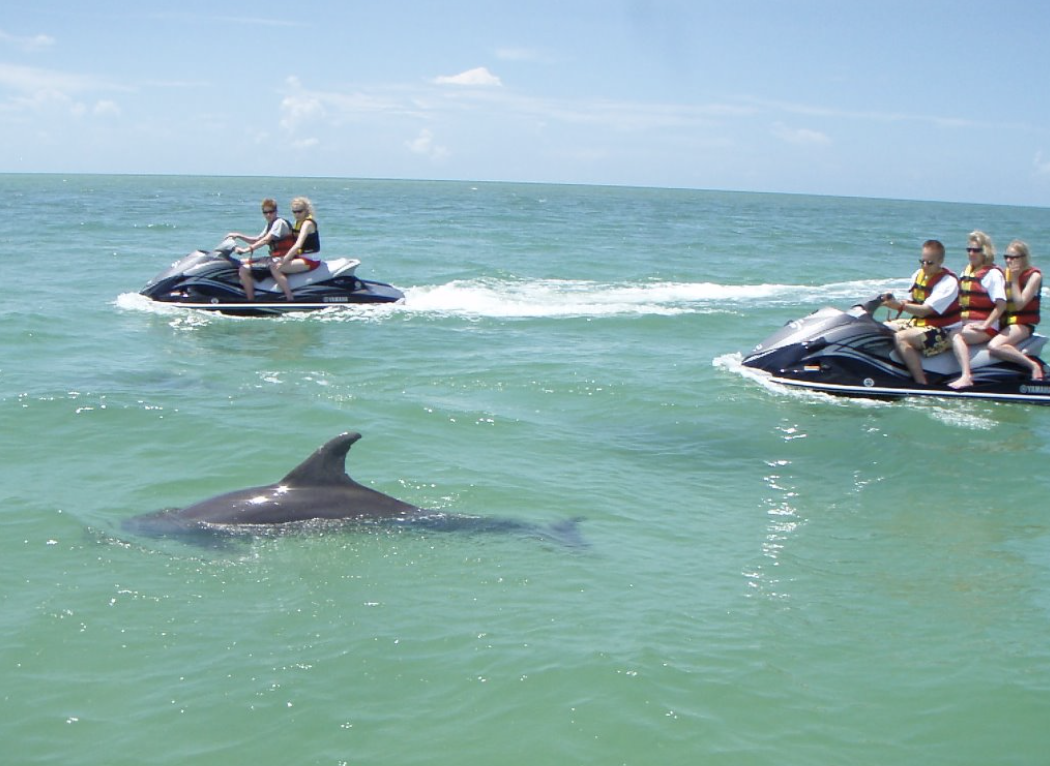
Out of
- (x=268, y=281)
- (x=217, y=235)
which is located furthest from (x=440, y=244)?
(x=268, y=281)

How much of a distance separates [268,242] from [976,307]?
387 inches

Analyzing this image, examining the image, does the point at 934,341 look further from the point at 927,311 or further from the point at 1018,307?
the point at 1018,307

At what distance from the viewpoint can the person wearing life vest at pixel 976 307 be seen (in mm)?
11805

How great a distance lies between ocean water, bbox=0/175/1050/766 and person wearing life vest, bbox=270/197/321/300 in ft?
5.54

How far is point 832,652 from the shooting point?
6133mm

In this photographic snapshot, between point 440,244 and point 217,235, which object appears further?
point 217,235

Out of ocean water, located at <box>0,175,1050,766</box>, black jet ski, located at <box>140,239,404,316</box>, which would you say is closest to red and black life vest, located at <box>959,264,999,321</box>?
ocean water, located at <box>0,175,1050,766</box>

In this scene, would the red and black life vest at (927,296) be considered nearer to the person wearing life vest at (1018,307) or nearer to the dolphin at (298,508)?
the person wearing life vest at (1018,307)

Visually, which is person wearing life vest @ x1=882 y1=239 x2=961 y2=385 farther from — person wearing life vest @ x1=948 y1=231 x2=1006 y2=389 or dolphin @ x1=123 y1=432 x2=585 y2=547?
dolphin @ x1=123 y1=432 x2=585 y2=547

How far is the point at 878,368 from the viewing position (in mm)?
12469

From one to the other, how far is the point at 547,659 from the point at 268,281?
40.9 ft

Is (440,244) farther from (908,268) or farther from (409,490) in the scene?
(409,490)

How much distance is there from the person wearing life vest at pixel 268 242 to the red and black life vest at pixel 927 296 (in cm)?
888

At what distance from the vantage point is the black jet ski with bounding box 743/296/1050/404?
486 inches
